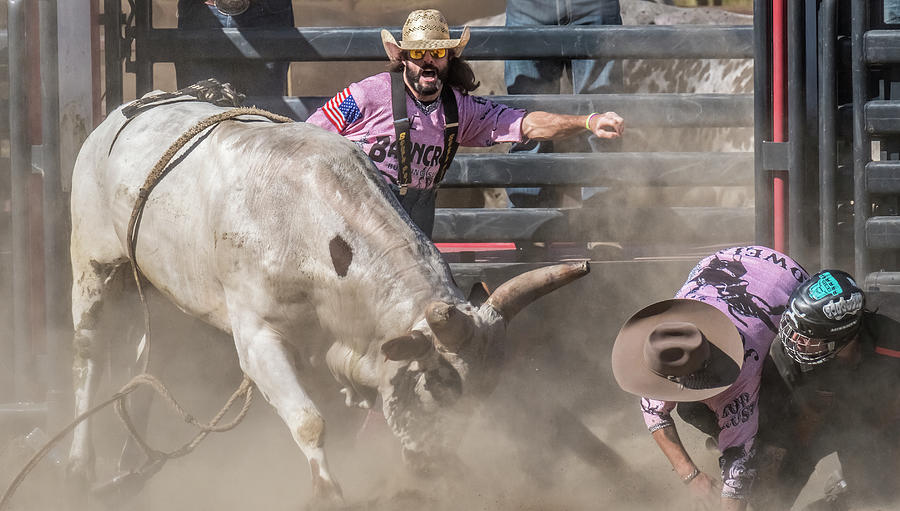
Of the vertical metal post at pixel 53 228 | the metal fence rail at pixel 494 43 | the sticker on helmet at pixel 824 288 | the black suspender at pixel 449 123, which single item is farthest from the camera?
the metal fence rail at pixel 494 43

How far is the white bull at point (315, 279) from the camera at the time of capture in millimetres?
3332

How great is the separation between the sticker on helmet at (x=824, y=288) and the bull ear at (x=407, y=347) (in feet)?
4.03

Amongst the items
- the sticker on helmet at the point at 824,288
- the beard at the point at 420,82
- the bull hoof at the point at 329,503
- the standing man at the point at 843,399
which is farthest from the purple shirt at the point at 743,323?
the beard at the point at 420,82

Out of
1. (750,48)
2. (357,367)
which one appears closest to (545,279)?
(357,367)

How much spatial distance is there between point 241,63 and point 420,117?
117 centimetres

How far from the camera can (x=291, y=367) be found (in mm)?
3627

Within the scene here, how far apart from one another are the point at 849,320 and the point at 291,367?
5.90 feet

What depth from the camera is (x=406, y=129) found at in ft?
13.9

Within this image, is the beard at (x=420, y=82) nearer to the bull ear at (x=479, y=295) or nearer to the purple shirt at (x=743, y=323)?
the bull ear at (x=479, y=295)

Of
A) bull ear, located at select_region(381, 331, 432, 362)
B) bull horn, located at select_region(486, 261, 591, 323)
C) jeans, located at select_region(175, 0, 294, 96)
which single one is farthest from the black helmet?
jeans, located at select_region(175, 0, 294, 96)

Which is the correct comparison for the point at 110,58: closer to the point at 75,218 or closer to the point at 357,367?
the point at 75,218

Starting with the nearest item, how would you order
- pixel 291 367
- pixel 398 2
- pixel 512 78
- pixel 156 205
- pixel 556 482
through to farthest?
1. pixel 291 367
2. pixel 156 205
3. pixel 556 482
4. pixel 512 78
5. pixel 398 2

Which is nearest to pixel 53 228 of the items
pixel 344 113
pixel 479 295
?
pixel 344 113

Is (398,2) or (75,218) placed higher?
(398,2)
